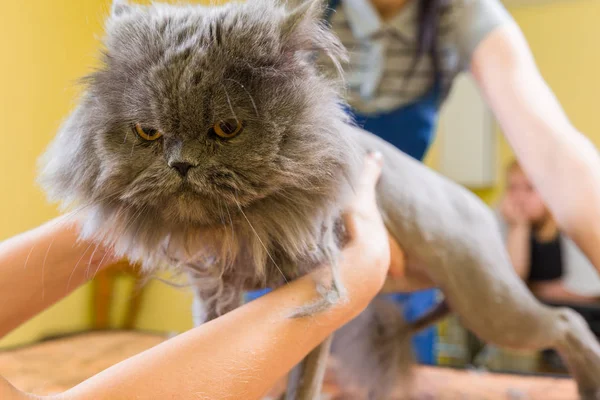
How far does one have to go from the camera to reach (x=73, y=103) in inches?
26.0

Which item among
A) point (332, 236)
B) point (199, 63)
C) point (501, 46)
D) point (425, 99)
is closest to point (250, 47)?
point (199, 63)

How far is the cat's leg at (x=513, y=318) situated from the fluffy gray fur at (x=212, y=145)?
0.41 meters

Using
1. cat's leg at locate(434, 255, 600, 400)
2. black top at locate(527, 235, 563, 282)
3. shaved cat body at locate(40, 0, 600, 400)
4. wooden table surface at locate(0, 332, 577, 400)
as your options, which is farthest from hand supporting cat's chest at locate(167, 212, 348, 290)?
black top at locate(527, 235, 563, 282)

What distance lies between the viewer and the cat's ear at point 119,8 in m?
0.66

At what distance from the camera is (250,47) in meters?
0.56

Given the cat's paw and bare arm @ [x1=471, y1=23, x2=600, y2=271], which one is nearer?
the cat's paw

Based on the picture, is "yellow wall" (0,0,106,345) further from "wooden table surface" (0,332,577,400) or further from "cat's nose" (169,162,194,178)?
"cat's nose" (169,162,194,178)

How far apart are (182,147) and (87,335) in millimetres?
1319

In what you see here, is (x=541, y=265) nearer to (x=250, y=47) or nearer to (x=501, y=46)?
(x=501, y=46)

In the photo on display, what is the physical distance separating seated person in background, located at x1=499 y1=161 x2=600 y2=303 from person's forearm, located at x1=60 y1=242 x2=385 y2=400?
6.89ft

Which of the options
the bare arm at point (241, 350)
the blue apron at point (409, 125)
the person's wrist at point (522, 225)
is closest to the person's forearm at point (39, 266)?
the bare arm at point (241, 350)

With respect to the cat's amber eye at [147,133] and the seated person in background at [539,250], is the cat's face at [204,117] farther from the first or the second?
the seated person in background at [539,250]

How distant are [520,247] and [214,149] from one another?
2294mm

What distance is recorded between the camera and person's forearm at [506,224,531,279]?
7.95ft
